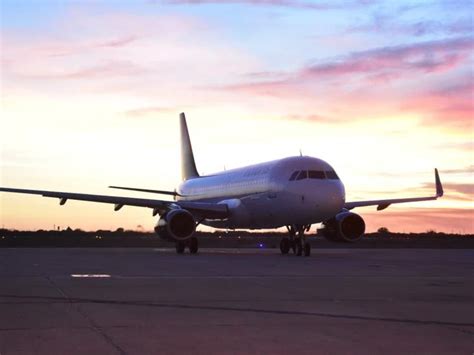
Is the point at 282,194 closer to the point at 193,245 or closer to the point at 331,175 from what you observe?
the point at 331,175

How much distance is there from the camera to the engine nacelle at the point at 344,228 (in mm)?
31078

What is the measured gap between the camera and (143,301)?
1098 centimetres

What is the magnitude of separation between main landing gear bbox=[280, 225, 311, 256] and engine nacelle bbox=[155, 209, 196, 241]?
372 centimetres

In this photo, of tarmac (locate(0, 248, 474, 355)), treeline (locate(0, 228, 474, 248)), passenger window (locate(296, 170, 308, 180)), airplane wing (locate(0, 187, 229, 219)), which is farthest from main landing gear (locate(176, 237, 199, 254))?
tarmac (locate(0, 248, 474, 355))

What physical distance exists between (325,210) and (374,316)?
1816cm

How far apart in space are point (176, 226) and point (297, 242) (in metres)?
4.92

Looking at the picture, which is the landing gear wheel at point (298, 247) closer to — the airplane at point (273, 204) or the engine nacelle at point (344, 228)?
the airplane at point (273, 204)

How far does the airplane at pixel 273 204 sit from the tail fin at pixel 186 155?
8618 millimetres

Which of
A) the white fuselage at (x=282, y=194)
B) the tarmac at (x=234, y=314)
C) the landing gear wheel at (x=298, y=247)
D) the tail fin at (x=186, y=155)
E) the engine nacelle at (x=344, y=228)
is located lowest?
the tarmac at (x=234, y=314)

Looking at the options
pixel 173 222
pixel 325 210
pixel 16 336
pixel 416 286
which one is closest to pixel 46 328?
pixel 16 336

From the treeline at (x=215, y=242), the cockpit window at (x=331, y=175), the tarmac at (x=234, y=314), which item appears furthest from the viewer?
the treeline at (x=215, y=242)

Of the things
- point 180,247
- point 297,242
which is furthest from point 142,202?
point 297,242

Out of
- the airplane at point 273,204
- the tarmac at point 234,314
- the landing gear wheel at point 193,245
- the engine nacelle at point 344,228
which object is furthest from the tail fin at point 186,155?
the tarmac at point 234,314

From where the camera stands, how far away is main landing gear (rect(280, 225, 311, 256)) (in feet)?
91.9
